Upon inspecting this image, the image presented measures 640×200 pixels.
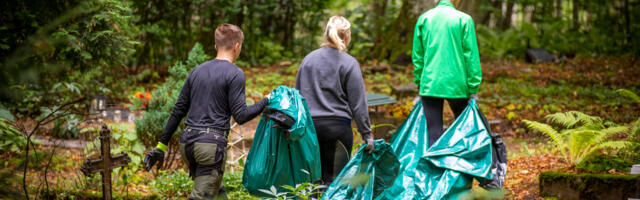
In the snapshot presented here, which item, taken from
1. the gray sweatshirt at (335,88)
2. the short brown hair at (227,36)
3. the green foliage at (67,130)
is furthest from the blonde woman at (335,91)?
the green foliage at (67,130)

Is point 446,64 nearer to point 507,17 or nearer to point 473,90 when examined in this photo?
point 473,90

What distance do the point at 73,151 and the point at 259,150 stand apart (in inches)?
180

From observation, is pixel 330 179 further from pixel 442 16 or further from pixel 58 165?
pixel 58 165

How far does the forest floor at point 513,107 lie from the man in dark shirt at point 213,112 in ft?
2.98

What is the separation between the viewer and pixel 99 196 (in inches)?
175

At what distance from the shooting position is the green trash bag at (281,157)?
3721 millimetres

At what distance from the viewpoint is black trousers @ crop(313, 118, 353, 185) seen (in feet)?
12.6

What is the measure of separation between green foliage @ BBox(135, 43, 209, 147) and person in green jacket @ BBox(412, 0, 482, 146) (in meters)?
2.68

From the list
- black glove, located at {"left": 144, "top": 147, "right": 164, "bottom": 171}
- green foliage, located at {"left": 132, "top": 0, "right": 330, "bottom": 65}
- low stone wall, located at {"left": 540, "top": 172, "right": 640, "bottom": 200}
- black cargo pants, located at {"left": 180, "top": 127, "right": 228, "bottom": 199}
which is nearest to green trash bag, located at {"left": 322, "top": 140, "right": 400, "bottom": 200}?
black cargo pants, located at {"left": 180, "top": 127, "right": 228, "bottom": 199}

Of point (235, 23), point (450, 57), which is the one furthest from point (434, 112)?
point (235, 23)

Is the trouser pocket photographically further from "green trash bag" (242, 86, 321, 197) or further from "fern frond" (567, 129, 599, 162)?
"fern frond" (567, 129, 599, 162)

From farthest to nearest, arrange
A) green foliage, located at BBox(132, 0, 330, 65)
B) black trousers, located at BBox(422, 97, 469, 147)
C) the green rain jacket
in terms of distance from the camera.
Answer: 1. green foliage, located at BBox(132, 0, 330, 65)
2. black trousers, located at BBox(422, 97, 469, 147)
3. the green rain jacket

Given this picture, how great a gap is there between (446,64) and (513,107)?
A: 17.2 ft

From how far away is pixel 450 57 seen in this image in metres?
4.15
